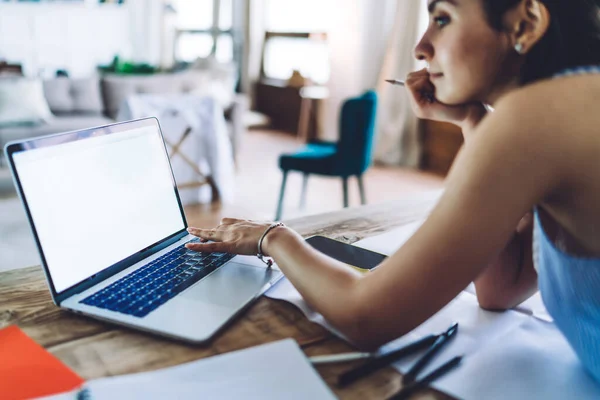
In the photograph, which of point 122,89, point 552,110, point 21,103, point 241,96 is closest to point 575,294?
point 552,110

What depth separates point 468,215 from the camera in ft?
1.78

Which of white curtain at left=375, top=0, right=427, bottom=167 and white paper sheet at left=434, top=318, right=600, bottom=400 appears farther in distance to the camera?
white curtain at left=375, top=0, right=427, bottom=167

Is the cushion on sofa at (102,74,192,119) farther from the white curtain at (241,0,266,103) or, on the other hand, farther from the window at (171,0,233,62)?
the window at (171,0,233,62)

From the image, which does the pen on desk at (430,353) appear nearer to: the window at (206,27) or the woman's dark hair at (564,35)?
the woman's dark hair at (564,35)

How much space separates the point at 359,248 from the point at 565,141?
425mm

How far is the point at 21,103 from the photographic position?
158 inches

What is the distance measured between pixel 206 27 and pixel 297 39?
5.68 feet

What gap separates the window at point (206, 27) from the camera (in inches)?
296

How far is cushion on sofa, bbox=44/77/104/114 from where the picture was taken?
14.6 feet

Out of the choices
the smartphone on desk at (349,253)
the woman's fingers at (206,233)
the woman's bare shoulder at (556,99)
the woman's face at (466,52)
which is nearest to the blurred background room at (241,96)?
the smartphone on desk at (349,253)

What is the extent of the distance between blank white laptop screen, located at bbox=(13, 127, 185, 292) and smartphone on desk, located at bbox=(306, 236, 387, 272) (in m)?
0.26

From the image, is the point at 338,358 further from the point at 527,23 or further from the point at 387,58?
the point at 387,58

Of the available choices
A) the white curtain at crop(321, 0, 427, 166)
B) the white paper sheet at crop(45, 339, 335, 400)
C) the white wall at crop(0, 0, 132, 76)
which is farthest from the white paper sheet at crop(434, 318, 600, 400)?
the white wall at crop(0, 0, 132, 76)

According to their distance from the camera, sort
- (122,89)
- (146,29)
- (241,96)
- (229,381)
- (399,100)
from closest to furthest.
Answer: (229,381) → (122,89) → (399,100) → (241,96) → (146,29)
